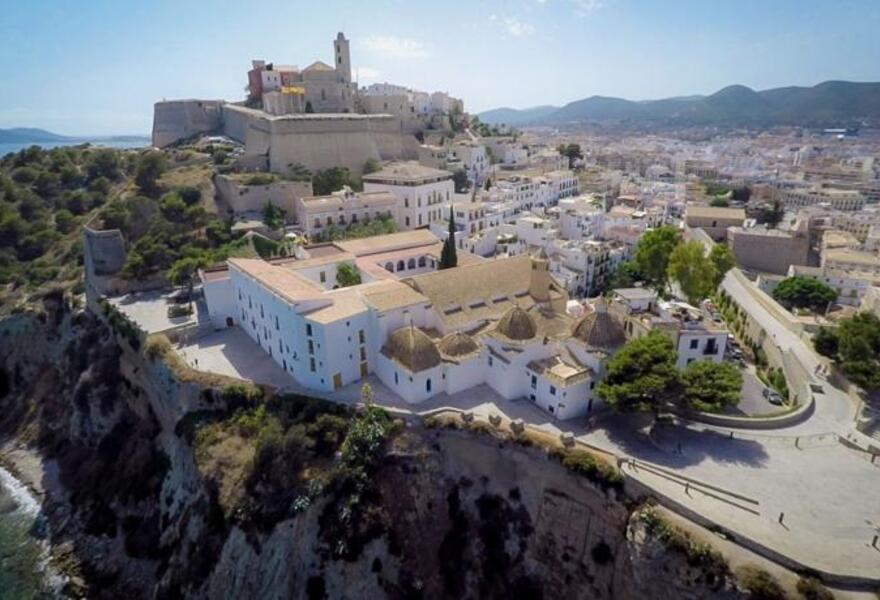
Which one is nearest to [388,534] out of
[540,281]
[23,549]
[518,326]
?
[518,326]

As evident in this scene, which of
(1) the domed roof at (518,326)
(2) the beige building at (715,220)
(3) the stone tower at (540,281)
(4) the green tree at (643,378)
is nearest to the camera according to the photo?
(4) the green tree at (643,378)

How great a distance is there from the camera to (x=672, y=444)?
2522cm

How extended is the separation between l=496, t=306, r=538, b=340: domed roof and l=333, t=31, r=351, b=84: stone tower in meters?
65.8

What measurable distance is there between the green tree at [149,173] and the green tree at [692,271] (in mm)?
57117

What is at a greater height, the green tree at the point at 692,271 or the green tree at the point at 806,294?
the green tree at the point at 692,271

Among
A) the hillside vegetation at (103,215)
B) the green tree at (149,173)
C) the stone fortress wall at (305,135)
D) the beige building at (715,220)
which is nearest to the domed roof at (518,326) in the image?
the hillside vegetation at (103,215)

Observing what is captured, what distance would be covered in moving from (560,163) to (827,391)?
68395 millimetres

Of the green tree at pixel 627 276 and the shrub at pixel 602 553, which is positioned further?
the green tree at pixel 627 276

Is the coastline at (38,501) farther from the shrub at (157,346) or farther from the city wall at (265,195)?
the city wall at (265,195)

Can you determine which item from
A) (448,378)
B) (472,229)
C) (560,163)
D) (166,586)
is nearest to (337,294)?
(448,378)

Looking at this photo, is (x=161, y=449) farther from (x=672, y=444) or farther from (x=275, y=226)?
(x=672, y=444)

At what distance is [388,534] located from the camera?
2530 centimetres

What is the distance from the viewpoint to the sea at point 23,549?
2984 centimetres

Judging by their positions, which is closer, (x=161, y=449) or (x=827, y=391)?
(x=827, y=391)
